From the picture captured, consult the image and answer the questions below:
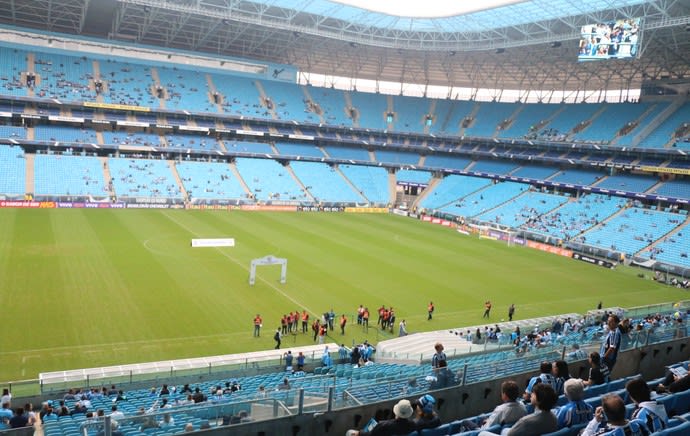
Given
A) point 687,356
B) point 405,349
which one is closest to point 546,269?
point 405,349

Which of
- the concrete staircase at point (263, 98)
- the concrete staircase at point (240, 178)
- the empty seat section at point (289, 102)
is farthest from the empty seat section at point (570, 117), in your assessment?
the concrete staircase at point (240, 178)

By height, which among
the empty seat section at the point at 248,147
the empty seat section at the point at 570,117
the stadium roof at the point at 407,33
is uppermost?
the stadium roof at the point at 407,33

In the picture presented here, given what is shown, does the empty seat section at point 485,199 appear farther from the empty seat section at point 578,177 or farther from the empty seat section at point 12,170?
the empty seat section at point 12,170

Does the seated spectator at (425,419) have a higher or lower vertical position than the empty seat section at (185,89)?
lower

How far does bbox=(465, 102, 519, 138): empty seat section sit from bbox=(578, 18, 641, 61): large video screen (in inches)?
1223

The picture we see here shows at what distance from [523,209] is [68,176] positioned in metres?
47.6

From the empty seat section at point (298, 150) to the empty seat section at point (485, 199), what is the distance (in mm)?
20239

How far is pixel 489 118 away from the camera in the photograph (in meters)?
77.1

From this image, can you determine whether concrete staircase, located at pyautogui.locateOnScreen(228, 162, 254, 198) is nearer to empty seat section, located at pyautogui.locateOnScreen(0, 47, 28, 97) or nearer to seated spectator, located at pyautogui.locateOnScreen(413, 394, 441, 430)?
empty seat section, located at pyautogui.locateOnScreen(0, 47, 28, 97)

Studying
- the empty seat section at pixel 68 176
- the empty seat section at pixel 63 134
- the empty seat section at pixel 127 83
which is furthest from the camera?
the empty seat section at pixel 127 83

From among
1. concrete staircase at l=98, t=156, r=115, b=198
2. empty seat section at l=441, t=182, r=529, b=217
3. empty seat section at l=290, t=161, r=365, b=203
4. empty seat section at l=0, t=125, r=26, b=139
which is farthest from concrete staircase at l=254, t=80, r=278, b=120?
empty seat section at l=0, t=125, r=26, b=139

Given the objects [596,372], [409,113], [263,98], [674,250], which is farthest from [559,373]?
[409,113]

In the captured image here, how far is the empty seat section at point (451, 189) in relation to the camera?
66875 mm

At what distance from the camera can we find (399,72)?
3172 inches
